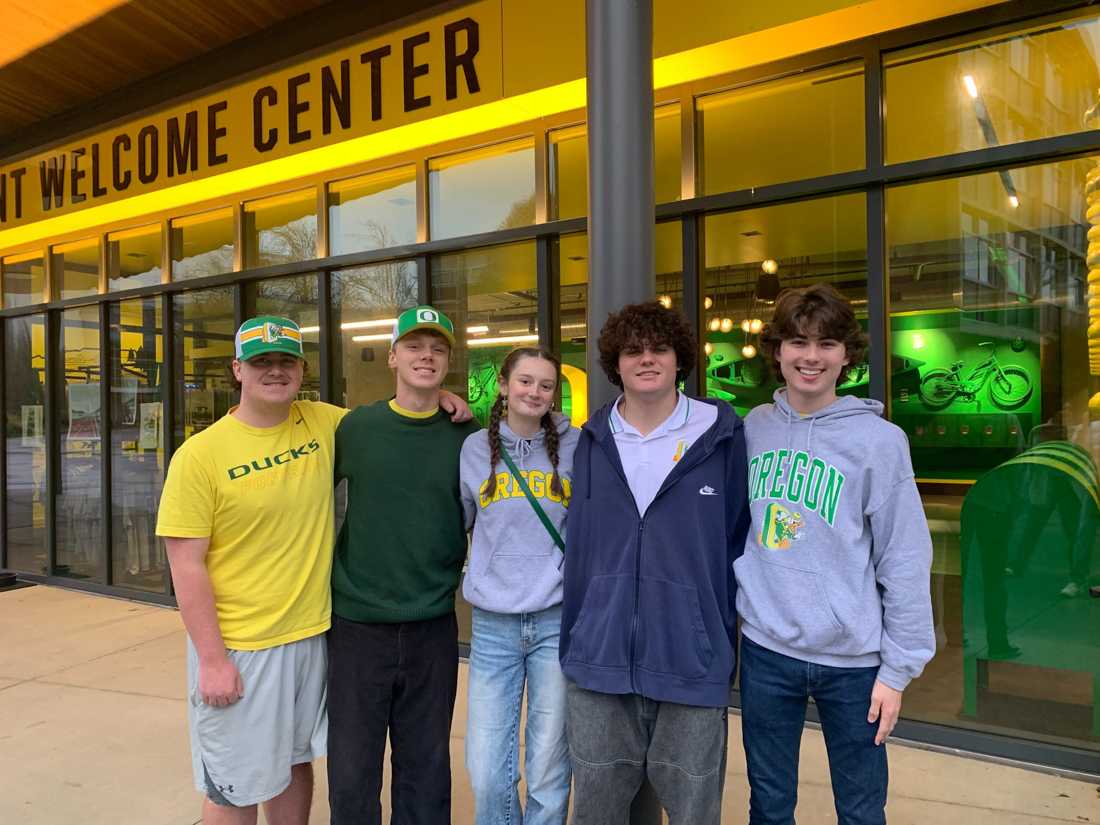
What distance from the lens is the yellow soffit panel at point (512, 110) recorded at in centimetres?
388

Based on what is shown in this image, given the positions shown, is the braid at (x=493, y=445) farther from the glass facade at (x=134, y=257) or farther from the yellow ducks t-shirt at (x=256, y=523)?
the glass facade at (x=134, y=257)

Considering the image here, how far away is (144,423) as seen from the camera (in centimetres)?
726

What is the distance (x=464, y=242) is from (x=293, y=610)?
11.1ft

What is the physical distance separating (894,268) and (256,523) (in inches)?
137

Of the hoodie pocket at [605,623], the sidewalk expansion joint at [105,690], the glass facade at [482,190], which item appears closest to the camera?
the hoodie pocket at [605,623]

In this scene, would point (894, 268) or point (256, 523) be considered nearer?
point (256, 523)

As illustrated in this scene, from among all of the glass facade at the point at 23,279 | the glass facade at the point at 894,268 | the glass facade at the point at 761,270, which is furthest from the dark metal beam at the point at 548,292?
the glass facade at the point at 23,279

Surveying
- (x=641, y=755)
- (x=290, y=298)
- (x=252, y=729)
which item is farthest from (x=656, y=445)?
(x=290, y=298)

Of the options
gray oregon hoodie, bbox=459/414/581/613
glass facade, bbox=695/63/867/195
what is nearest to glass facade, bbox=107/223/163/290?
glass facade, bbox=695/63/867/195

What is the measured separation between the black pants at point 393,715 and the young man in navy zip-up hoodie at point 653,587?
551 mm

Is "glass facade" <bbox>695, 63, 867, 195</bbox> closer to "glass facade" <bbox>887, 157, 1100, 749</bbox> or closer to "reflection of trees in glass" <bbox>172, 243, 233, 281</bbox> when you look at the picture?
"glass facade" <bbox>887, 157, 1100, 749</bbox>

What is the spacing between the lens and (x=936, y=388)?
15.3 ft

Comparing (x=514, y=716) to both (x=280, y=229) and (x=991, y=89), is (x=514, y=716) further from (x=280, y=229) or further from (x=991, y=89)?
(x=280, y=229)

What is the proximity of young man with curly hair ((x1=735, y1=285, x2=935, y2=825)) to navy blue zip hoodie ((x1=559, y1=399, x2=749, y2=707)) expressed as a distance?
3.9 inches
